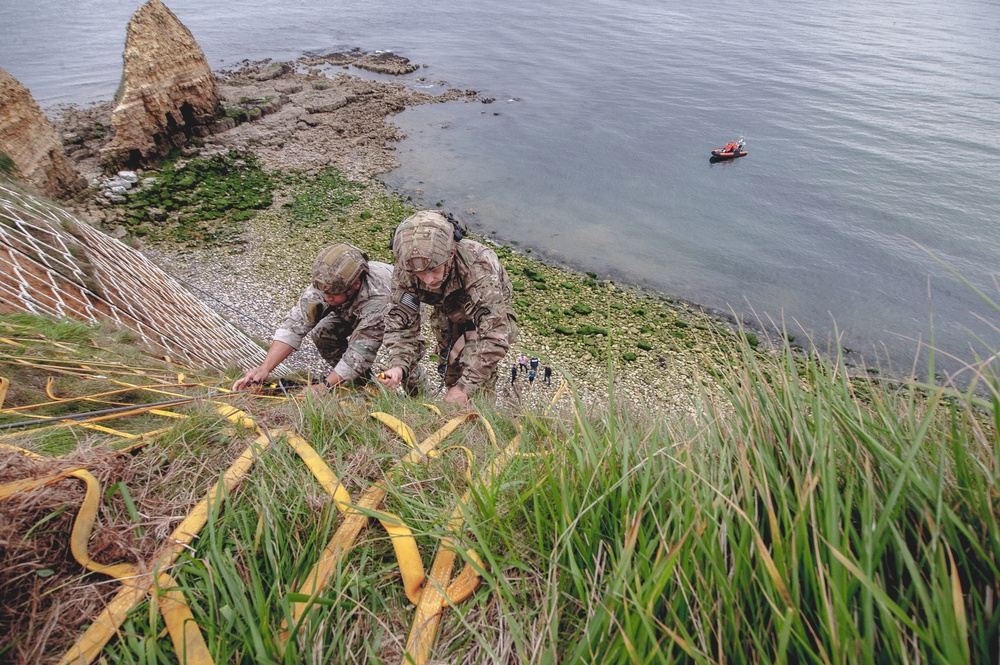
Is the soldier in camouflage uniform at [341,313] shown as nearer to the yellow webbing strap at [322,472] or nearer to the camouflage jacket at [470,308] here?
the camouflage jacket at [470,308]

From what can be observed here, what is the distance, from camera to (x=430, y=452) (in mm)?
1910

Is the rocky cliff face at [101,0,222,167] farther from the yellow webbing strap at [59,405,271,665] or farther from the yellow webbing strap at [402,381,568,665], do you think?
the yellow webbing strap at [402,381,568,665]

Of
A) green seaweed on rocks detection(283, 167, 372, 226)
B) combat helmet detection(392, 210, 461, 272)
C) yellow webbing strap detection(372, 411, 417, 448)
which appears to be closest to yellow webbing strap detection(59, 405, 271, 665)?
yellow webbing strap detection(372, 411, 417, 448)

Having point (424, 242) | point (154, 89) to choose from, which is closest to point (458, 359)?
point (424, 242)

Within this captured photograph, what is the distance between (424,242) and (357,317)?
157 cm

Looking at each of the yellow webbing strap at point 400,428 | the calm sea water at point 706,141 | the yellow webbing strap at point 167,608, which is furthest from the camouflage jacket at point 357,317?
the calm sea water at point 706,141

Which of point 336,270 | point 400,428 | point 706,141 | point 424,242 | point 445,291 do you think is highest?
point 424,242

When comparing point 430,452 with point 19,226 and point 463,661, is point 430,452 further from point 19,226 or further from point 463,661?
point 19,226

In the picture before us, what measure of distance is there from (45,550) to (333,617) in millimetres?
835

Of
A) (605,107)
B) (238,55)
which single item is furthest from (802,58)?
(238,55)

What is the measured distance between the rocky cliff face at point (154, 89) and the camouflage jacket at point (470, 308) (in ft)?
54.2

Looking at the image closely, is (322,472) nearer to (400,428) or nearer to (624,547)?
(400,428)

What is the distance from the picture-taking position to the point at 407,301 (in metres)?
4.39

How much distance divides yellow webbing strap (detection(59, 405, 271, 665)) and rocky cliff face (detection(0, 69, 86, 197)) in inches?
408
